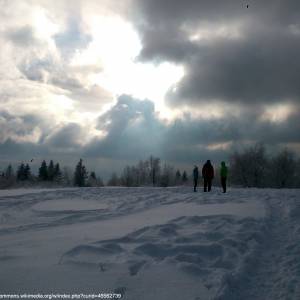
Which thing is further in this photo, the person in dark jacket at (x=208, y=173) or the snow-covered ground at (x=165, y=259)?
the person in dark jacket at (x=208, y=173)

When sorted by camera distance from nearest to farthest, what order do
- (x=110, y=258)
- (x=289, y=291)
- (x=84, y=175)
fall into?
1. (x=289, y=291)
2. (x=110, y=258)
3. (x=84, y=175)

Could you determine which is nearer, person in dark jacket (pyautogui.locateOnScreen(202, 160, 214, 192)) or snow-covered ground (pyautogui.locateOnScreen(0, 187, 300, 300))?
snow-covered ground (pyautogui.locateOnScreen(0, 187, 300, 300))

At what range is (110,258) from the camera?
6098 millimetres

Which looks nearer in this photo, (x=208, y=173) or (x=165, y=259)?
(x=165, y=259)

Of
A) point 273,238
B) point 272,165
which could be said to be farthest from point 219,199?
point 272,165

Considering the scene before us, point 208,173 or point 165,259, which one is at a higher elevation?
point 208,173

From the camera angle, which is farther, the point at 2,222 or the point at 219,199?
the point at 219,199

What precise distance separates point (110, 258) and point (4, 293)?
2.05m

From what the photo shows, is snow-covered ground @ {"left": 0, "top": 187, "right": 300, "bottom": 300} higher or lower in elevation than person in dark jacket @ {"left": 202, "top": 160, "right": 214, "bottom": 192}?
lower

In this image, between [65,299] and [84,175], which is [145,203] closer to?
[65,299]

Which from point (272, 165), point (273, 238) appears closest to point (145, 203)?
point (273, 238)

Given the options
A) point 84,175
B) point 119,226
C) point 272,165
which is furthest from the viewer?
point 84,175

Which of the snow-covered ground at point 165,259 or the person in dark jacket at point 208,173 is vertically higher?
the person in dark jacket at point 208,173

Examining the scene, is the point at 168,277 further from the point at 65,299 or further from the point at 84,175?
the point at 84,175
